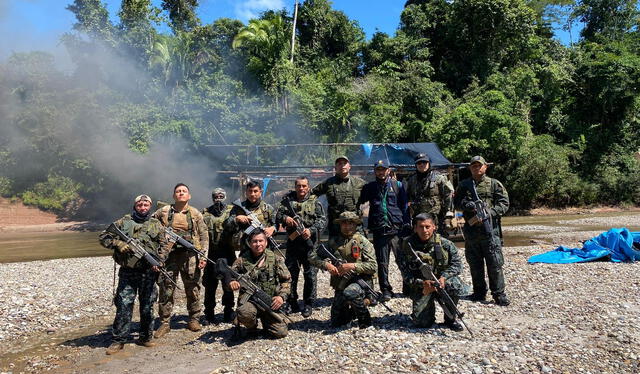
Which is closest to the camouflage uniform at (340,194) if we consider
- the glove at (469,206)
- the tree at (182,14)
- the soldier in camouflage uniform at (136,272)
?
the glove at (469,206)

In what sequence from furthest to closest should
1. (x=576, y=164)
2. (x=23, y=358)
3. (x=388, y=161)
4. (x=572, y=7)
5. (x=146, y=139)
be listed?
(x=572, y=7) → (x=576, y=164) → (x=146, y=139) → (x=388, y=161) → (x=23, y=358)

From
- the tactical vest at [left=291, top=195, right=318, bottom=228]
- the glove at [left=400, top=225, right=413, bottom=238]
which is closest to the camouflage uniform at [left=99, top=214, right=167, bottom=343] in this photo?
the tactical vest at [left=291, top=195, right=318, bottom=228]

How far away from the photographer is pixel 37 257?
634 inches

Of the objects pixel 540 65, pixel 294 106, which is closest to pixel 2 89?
pixel 294 106

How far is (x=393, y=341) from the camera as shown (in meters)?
5.08

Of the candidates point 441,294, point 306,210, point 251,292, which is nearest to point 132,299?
point 251,292

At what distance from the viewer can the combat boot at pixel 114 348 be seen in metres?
5.50

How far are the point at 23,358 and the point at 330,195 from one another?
4279 mm

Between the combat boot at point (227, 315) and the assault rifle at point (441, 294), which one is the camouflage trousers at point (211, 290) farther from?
the assault rifle at point (441, 294)

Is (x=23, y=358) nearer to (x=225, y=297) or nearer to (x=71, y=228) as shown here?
(x=225, y=297)

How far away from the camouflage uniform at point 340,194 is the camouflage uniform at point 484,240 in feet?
4.84

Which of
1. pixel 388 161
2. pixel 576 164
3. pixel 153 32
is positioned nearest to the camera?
pixel 388 161

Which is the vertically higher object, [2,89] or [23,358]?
[2,89]

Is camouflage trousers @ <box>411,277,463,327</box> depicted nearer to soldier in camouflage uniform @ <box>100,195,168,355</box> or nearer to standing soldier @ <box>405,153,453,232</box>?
standing soldier @ <box>405,153,453,232</box>
